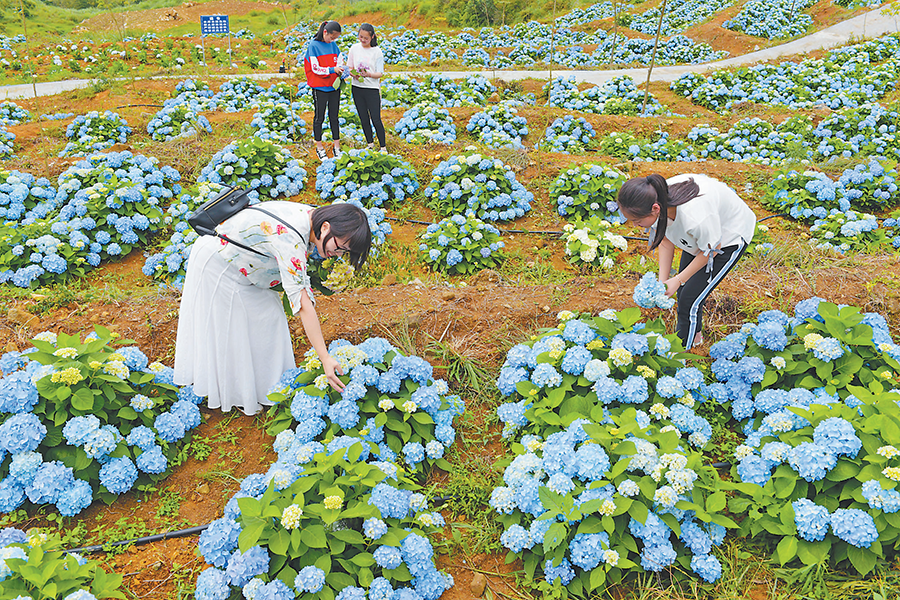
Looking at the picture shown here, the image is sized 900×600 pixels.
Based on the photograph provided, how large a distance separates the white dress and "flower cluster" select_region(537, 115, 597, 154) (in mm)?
6595

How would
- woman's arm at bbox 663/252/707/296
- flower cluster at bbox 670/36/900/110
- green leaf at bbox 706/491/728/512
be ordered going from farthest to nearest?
flower cluster at bbox 670/36/900/110
woman's arm at bbox 663/252/707/296
green leaf at bbox 706/491/728/512

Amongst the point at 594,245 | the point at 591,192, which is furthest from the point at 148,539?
the point at 591,192

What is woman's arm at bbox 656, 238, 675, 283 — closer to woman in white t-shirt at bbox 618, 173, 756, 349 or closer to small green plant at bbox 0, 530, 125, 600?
woman in white t-shirt at bbox 618, 173, 756, 349

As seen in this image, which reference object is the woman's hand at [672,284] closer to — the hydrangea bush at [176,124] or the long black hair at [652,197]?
the long black hair at [652,197]

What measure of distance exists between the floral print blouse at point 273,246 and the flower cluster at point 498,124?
6.08 meters

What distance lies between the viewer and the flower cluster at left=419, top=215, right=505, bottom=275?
509 centimetres

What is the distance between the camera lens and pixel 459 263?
5.12 m

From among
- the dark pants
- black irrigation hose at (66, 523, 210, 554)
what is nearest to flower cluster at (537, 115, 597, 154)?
the dark pants

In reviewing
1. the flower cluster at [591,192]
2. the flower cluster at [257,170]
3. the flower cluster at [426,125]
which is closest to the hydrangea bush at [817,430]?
the flower cluster at [591,192]

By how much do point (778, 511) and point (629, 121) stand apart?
332 inches

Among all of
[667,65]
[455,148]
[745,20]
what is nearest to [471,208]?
[455,148]

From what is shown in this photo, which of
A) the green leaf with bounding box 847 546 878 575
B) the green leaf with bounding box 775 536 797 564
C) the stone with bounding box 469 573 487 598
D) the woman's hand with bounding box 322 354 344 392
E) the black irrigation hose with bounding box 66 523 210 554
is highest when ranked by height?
the woman's hand with bounding box 322 354 344 392

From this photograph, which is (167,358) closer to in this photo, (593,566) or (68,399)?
(68,399)

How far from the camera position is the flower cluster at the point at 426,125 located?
8.12m
